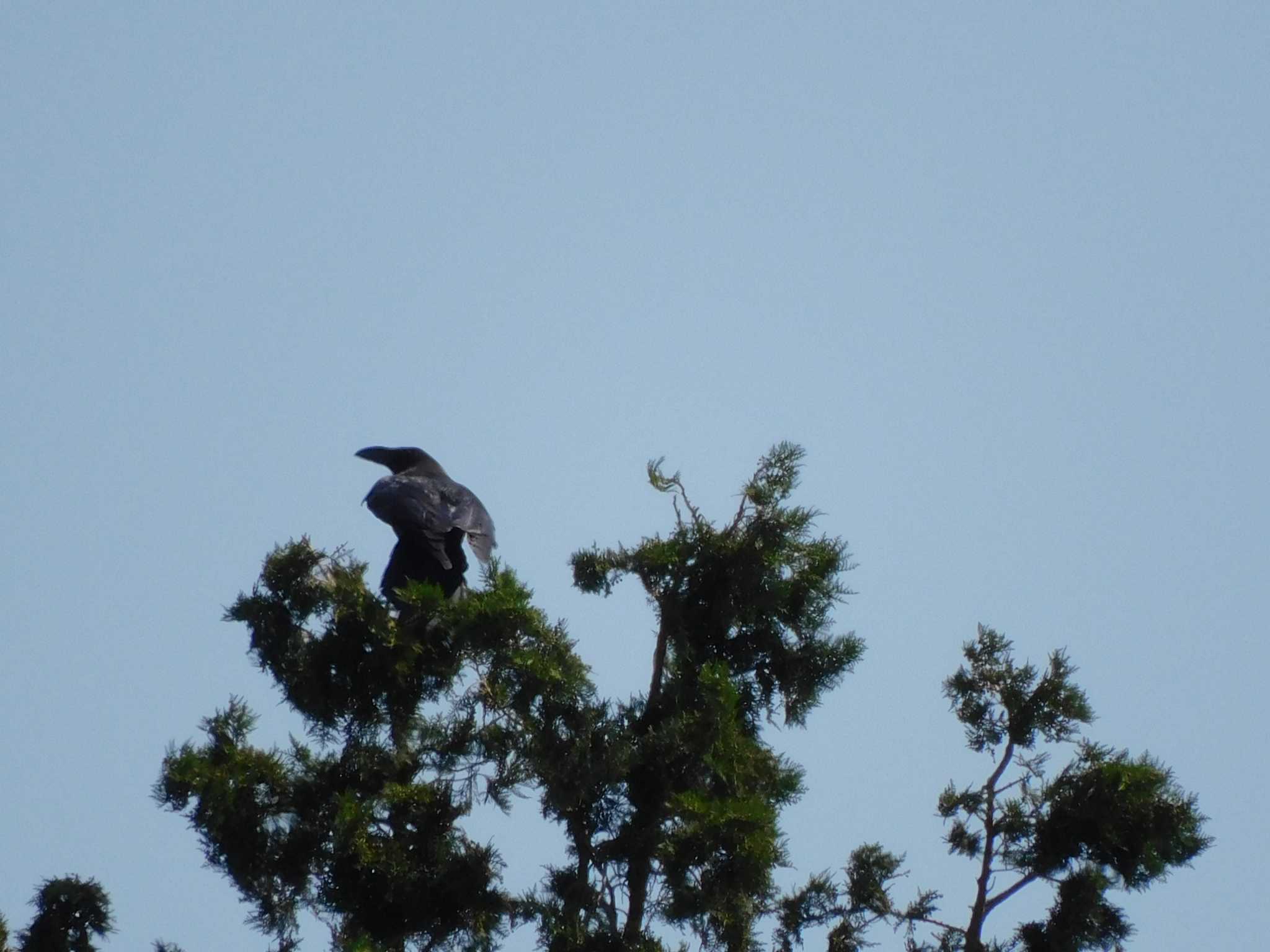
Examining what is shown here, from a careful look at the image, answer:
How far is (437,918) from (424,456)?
574cm

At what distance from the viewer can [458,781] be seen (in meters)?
8.73

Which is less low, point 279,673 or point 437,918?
point 279,673

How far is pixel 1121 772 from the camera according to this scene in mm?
8734

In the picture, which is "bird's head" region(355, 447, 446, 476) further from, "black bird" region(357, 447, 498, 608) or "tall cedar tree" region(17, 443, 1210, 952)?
"tall cedar tree" region(17, 443, 1210, 952)

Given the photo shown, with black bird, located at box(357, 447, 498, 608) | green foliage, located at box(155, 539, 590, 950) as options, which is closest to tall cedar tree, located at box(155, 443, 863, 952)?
green foliage, located at box(155, 539, 590, 950)

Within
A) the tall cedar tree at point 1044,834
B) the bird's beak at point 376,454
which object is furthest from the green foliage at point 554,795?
the bird's beak at point 376,454

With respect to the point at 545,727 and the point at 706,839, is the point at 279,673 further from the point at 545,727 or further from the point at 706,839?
the point at 706,839

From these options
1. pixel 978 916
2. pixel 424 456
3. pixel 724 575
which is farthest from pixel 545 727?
pixel 424 456

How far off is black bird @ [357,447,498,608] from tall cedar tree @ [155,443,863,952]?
7.10 ft

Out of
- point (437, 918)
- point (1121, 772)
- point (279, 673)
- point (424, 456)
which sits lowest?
point (437, 918)

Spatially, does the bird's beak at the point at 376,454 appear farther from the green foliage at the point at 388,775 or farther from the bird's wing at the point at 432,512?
the green foliage at the point at 388,775

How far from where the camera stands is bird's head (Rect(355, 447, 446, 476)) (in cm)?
1356

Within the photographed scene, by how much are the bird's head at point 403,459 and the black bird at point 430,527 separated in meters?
1.13

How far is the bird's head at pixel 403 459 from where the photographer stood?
44.5 feet
